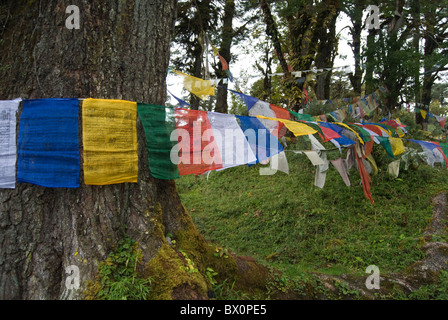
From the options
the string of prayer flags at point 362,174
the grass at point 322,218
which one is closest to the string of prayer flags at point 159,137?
the grass at point 322,218

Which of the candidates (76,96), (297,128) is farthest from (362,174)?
(76,96)

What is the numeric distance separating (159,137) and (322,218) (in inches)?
188

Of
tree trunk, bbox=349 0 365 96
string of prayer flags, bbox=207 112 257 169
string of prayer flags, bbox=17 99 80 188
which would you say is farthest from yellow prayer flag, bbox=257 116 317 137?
tree trunk, bbox=349 0 365 96

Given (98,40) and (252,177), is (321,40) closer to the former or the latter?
(252,177)

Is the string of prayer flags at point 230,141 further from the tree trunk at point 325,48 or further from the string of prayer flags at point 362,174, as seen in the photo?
the tree trunk at point 325,48

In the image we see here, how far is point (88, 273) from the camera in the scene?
2598 millimetres

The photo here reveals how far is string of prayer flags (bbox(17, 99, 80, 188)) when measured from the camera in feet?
9.14

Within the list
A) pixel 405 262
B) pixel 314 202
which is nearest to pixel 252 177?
pixel 314 202

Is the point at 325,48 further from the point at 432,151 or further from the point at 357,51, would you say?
the point at 432,151

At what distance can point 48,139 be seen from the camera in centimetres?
282

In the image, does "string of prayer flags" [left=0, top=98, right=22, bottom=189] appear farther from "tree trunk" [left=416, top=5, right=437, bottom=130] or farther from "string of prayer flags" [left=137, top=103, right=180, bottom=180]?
"tree trunk" [left=416, top=5, right=437, bottom=130]

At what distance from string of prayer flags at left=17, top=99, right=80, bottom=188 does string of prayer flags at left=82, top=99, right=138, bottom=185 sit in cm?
12

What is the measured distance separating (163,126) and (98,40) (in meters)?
1.03

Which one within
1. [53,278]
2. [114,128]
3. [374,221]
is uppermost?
[114,128]
